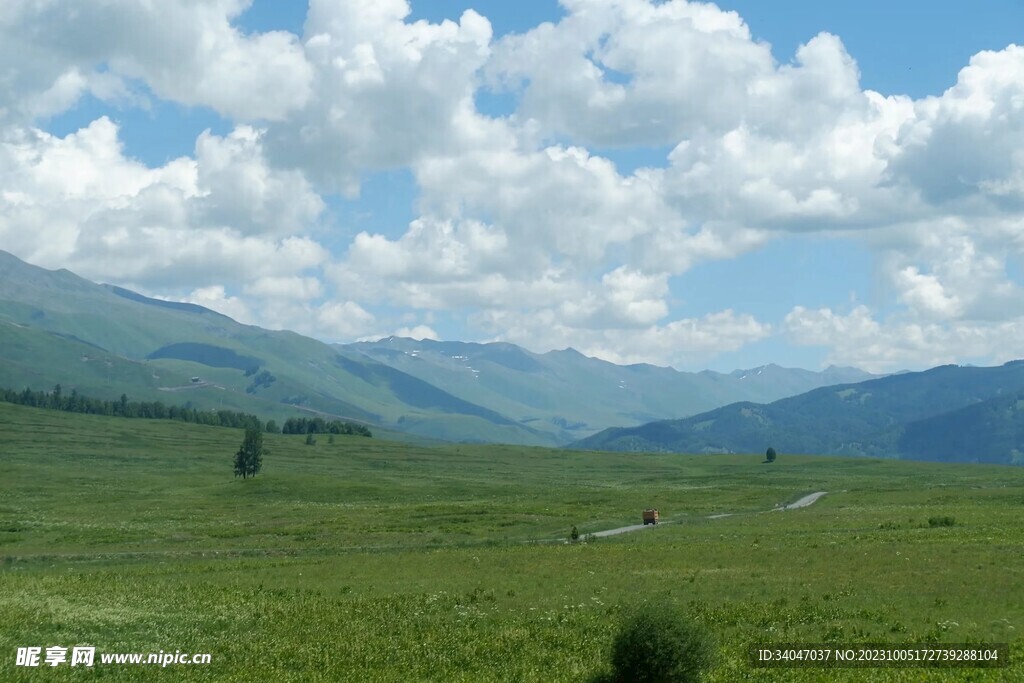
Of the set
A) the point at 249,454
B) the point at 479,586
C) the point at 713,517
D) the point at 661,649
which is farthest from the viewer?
the point at 249,454

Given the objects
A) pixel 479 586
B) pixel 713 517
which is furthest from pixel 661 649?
pixel 713 517

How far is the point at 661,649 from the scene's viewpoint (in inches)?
872

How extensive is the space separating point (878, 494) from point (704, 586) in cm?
7804

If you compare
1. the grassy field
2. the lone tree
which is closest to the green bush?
the grassy field

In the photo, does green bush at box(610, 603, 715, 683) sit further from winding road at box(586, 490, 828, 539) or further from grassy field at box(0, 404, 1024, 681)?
winding road at box(586, 490, 828, 539)

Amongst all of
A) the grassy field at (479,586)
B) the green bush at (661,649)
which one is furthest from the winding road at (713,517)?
the green bush at (661,649)

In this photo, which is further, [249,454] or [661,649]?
[249,454]

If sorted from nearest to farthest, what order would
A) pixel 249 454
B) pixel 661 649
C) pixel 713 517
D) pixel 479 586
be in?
Answer: pixel 661 649 → pixel 479 586 → pixel 713 517 → pixel 249 454

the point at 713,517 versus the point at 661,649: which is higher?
the point at 661,649

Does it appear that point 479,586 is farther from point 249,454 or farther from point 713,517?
point 249,454

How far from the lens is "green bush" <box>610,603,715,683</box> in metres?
22.2

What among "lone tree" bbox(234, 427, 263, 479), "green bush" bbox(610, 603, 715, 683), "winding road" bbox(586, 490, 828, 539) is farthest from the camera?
"lone tree" bbox(234, 427, 263, 479)

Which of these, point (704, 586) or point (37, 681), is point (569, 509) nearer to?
point (704, 586)

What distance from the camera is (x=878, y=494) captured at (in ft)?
354
